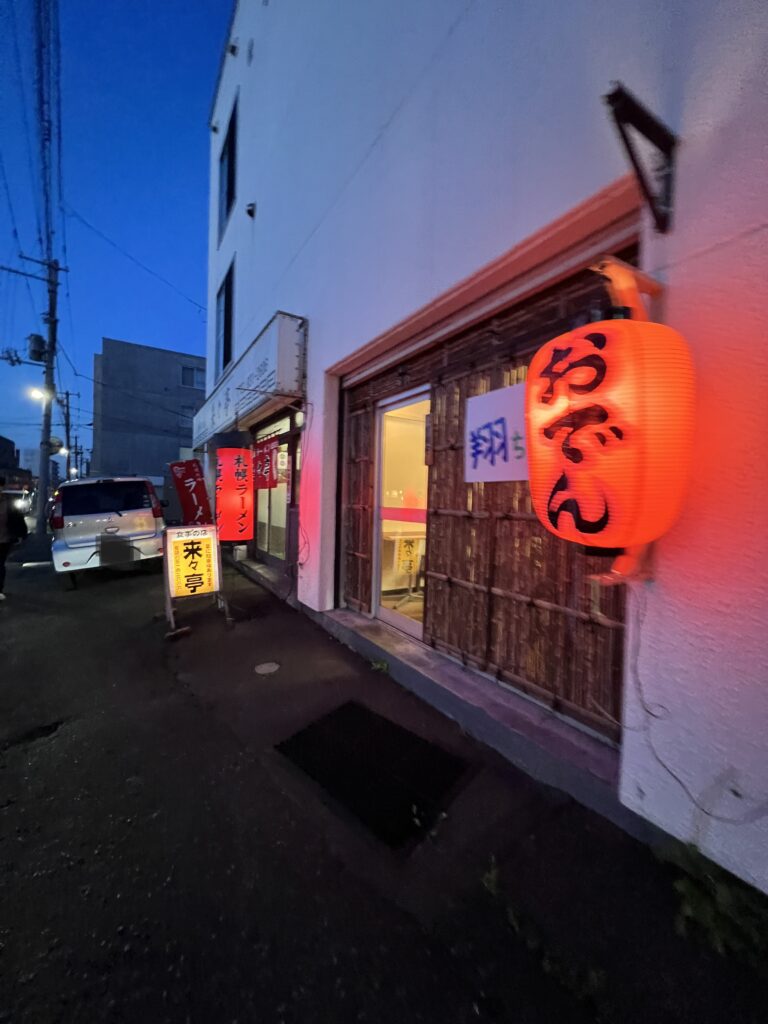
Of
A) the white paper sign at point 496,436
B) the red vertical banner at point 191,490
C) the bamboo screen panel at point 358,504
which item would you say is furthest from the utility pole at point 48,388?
the white paper sign at point 496,436

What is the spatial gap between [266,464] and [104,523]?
3.44 meters

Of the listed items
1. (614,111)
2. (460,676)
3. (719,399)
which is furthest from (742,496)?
(460,676)

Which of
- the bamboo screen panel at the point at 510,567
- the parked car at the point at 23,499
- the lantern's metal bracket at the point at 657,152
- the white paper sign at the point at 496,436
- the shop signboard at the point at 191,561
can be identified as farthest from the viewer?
the parked car at the point at 23,499

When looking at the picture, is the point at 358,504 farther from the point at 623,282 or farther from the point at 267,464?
the point at 623,282

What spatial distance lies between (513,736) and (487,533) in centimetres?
155

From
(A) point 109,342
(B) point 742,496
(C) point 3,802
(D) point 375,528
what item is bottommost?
(C) point 3,802

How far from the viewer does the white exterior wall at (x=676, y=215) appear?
5.97 feet

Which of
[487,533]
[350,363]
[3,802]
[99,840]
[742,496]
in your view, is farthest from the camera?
[350,363]

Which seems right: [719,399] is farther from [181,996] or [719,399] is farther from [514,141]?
[181,996]

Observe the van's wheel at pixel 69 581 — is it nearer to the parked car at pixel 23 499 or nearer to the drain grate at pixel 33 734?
the drain grate at pixel 33 734

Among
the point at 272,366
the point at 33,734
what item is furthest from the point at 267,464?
the point at 33,734

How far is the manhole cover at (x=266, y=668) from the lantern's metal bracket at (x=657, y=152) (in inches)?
185

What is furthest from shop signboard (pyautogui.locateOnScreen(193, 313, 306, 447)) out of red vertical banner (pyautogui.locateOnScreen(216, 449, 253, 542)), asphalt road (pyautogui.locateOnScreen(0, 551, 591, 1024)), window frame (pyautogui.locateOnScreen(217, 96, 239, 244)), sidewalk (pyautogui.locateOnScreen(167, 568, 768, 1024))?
window frame (pyautogui.locateOnScreen(217, 96, 239, 244))

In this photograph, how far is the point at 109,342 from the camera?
95.0 feet
